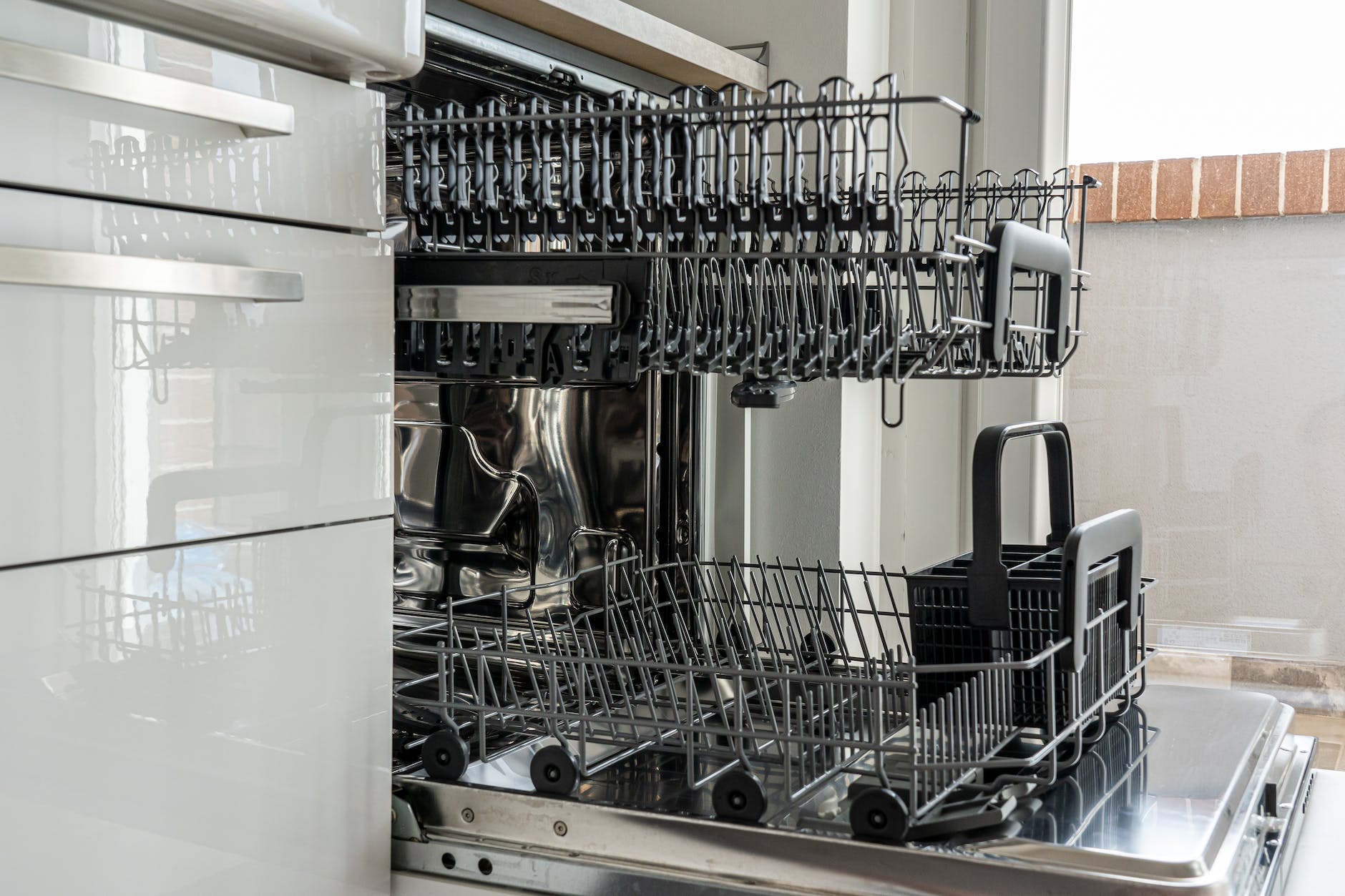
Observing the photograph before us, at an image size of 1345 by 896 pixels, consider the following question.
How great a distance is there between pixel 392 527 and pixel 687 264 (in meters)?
→ 0.32

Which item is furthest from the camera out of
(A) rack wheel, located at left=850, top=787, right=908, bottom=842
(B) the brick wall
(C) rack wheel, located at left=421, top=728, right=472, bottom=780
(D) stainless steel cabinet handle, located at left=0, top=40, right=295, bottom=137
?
(B) the brick wall

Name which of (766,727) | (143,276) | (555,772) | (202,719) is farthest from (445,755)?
(143,276)

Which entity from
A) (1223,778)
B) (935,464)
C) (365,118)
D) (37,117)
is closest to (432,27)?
(365,118)

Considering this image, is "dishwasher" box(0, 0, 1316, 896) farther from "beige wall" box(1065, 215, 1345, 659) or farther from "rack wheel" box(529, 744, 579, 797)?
"beige wall" box(1065, 215, 1345, 659)

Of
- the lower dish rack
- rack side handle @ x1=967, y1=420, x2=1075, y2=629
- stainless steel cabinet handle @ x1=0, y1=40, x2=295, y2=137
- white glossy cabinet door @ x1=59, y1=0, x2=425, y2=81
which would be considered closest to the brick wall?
the lower dish rack

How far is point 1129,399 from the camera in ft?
6.09

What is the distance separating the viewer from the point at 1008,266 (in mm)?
842

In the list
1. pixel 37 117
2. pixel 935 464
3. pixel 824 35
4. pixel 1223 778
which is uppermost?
pixel 824 35

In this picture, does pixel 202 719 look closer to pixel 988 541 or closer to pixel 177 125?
pixel 177 125

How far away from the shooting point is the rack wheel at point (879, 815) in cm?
82

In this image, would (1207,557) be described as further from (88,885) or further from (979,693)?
(88,885)

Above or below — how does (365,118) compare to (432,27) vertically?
below

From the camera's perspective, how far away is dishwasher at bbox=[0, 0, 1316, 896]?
0.72m

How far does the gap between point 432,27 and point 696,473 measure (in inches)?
24.1
